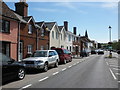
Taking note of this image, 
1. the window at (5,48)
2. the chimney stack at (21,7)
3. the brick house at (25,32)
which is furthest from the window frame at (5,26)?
the chimney stack at (21,7)

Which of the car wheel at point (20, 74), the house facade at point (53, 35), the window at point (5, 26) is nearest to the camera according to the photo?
the car wheel at point (20, 74)

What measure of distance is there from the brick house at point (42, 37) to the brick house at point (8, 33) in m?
7.28

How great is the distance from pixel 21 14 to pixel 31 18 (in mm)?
2112

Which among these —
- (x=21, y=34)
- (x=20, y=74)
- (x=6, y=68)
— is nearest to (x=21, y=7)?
(x=21, y=34)

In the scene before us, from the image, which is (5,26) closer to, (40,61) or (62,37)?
(40,61)

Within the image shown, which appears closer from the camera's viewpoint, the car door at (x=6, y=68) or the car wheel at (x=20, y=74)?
the car door at (x=6, y=68)

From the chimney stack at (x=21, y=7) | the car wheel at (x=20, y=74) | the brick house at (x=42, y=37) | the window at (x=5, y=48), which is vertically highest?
the chimney stack at (x=21, y=7)

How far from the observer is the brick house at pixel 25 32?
23.6m

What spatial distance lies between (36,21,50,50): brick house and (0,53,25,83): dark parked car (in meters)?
18.1

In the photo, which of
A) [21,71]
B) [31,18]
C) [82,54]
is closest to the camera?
[21,71]

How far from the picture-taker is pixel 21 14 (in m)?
27.2

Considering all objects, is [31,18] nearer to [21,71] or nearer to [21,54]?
[21,54]

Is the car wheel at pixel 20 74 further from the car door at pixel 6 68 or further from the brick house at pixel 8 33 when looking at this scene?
the brick house at pixel 8 33

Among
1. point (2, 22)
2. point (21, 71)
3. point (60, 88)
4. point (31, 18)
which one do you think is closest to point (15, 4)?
point (31, 18)
